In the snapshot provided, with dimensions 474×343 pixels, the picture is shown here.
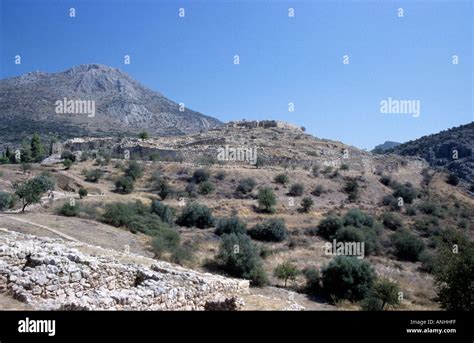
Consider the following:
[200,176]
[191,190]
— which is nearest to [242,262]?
[191,190]

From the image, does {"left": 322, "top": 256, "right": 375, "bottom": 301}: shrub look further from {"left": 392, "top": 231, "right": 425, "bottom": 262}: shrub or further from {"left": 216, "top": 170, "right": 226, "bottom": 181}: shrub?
{"left": 216, "top": 170, "right": 226, "bottom": 181}: shrub

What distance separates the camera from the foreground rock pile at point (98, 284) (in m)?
8.06

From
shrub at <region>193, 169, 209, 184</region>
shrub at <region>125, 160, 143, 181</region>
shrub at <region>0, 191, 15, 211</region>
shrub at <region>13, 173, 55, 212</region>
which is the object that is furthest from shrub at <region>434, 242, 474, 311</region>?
shrub at <region>125, 160, 143, 181</region>

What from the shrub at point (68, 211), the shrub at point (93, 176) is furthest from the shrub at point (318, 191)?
the shrub at point (68, 211)

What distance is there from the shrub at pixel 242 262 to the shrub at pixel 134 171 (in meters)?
25.2

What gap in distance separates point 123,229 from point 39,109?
327ft

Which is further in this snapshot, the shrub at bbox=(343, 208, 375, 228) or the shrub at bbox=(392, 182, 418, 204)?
the shrub at bbox=(392, 182, 418, 204)

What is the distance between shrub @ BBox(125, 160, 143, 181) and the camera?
42.8 m

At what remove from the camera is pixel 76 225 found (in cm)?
1967

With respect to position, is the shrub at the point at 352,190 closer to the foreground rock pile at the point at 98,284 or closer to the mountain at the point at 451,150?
the mountain at the point at 451,150

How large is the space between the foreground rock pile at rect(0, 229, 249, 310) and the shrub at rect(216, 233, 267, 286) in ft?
18.5

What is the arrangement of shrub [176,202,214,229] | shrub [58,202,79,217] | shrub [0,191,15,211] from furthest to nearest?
1. shrub [176,202,214,229]
2. shrub [0,191,15,211]
3. shrub [58,202,79,217]
